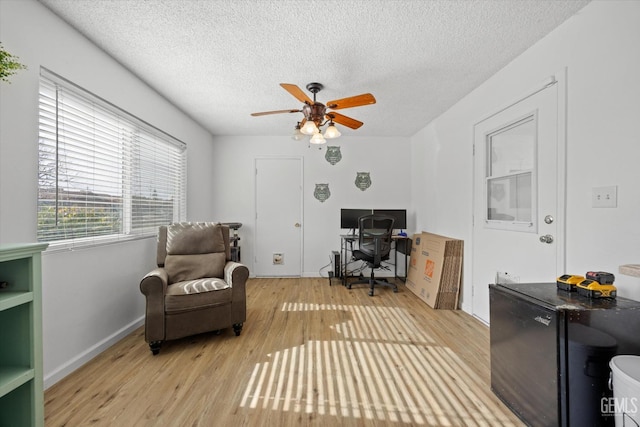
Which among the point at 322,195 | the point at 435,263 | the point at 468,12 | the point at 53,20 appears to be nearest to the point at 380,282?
the point at 435,263

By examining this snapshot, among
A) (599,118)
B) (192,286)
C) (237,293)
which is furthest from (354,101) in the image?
(192,286)

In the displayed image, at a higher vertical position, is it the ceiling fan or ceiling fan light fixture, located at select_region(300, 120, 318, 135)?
the ceiling fan

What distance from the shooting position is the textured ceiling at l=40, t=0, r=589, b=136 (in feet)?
5.55

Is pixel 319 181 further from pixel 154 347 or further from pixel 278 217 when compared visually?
pixel 154 347

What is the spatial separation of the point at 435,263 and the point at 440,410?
77.4 inches

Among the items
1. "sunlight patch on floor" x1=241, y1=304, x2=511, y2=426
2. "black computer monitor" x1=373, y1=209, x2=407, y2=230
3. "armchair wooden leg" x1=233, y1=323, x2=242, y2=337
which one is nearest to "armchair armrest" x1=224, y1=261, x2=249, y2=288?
"armchair wooden leg" x1=233, y1=323, x2=242, y2=337

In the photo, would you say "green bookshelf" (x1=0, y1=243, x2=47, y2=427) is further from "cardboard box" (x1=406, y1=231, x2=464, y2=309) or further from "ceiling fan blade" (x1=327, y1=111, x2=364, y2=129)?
"cardboard box" (x1=406, y1=231, x2=464, y2=309)

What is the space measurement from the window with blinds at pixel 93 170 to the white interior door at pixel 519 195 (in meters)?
3.47

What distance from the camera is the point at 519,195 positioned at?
7.44 ft

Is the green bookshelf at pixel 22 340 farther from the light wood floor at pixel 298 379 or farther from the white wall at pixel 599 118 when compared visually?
the white wall at pixel 599 118

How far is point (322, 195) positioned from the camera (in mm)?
4551

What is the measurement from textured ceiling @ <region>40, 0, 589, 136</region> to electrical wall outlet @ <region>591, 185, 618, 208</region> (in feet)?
3.86

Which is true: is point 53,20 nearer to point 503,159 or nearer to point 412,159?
point 503,159

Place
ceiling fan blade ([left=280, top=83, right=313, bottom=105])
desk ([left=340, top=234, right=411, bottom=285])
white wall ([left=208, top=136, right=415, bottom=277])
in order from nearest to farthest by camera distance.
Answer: ceiling fan blade ([left=280, top=83, right=313, bottom=105]) → desk ([left=340, top=234, right=411, bottom=285]) → white wall ([left=208, top=136, right=415, bottom=277])
